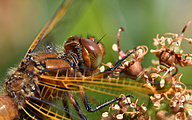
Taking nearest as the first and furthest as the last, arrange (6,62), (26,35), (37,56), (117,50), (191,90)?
(191,90) < (37,56) < (117,50) < (6,62) < (26,35)

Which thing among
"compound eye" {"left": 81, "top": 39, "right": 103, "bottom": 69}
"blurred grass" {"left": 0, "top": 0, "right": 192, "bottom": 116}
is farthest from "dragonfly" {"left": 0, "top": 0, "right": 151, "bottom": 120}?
"blurred grass" {"left": 0, "top": 0, "right": 192, "bottom": 116}

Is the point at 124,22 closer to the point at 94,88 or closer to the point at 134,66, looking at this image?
the point at 134,66

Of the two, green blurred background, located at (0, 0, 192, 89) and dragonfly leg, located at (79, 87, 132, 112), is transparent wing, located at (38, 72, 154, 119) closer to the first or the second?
dragonfly leg, located at (79, 87, 132, 112)

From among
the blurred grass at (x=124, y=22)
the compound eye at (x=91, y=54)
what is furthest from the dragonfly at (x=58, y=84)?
the blurred grass at (x=124, y=22)

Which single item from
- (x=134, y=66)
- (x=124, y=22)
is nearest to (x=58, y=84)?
(x=134, y=66)

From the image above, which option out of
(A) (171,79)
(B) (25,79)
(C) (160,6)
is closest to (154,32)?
(C) (160,6)

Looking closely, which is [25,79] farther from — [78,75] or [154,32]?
[154,32]

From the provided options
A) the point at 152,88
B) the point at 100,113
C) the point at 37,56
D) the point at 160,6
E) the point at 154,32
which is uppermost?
the point at 160,6
